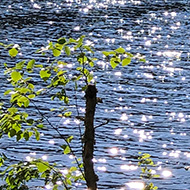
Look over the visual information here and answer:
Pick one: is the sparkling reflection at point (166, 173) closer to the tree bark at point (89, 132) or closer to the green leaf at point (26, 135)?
the green leaf at point (26, 135)

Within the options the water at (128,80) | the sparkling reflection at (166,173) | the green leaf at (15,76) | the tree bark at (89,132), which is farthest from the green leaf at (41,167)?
the sparkling reflection at (166,173)

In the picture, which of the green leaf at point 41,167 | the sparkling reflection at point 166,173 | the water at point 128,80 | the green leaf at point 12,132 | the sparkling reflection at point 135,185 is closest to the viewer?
the green leaf at point 41,167

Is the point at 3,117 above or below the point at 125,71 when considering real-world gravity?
above

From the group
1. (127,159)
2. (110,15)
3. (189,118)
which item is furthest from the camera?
(110,15)

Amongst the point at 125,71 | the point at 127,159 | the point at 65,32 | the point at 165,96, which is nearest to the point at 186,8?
the point at 65,32

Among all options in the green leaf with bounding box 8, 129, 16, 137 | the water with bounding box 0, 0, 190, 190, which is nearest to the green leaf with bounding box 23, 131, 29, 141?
the green leaf with bounding box 8, 129, 16, 137

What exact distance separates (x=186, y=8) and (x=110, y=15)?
9997mm

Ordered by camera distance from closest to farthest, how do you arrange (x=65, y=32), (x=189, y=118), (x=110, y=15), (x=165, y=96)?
1. (x=189, y=118)
2. (x=165, y=96)
3. (x=65, y=32)
4. (x=110, y=15)

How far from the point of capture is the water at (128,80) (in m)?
21.9

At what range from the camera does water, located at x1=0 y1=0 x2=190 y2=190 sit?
21.9m

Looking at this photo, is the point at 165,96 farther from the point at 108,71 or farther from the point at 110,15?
the point at 110,15

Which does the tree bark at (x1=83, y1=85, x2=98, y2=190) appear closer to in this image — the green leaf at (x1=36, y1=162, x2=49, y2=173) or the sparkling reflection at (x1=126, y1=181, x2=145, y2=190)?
the green leaf at (x1=36, y1=162, x2=49, y2=173)

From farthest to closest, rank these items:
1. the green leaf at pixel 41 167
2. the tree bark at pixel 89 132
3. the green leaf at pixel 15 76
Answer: the green leaf at pixel 41 167 < the green leaf at pixel 15 76 < the tree bark at pixel 89 132

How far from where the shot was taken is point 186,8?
60812mm
